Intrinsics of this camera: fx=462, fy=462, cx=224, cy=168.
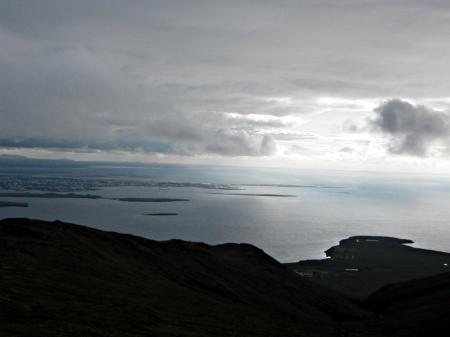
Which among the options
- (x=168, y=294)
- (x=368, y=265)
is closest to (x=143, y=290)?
(x=168, y=294)

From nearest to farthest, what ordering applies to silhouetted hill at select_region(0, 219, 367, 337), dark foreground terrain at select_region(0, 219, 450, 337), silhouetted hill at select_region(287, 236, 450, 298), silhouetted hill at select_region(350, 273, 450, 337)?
silhouetted hill at select_region(0, 219, 367, 337), dark foreground terrain at select_region(0, 219, 450, 337), silhouetted hill at select_region(350, 273, 450, 337), silhouetted hill at select_region(287, 236, 450, 298)

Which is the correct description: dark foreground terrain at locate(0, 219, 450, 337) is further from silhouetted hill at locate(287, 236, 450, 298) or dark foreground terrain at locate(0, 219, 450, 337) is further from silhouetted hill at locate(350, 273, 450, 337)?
silhouetted hill at locate(287, 236, 450, 298)

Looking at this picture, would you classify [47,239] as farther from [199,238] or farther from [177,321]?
[199,238]

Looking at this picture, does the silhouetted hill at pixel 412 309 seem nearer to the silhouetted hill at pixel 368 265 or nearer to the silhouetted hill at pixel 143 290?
the silhouetted hill at pixel 143 290

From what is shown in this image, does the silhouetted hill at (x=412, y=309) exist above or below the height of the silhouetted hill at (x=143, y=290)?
below

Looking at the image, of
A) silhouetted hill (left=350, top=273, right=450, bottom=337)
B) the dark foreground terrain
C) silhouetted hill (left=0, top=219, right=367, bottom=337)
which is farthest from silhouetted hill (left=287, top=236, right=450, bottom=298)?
silhouetted hill (left=0, top=219, right=367, bottom=337)

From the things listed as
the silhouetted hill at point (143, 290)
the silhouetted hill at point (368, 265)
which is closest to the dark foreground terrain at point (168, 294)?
the silhouetted hill at point (143, 290)

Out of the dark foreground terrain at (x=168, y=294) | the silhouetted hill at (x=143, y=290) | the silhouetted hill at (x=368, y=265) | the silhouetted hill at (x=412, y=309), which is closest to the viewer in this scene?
the silhouetted hill at (x=143, y=290)

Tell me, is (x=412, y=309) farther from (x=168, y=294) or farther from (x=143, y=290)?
(x=143, y=290)
